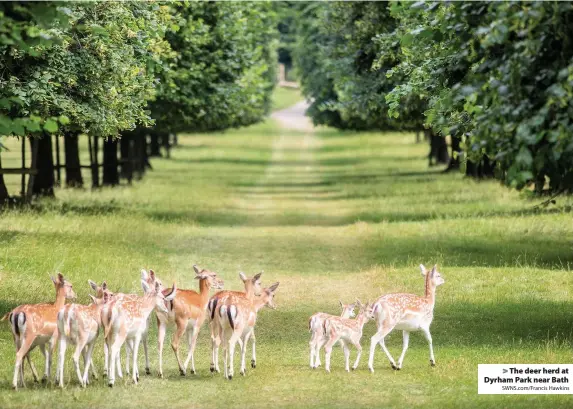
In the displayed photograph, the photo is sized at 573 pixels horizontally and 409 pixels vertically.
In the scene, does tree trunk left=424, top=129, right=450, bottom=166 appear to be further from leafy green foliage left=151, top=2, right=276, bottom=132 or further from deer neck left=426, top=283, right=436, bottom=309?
deer neck left=426, top=283, right=436, bottom=309

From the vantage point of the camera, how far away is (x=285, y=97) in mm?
153875

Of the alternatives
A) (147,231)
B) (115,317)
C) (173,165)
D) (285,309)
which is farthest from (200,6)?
(173,165)

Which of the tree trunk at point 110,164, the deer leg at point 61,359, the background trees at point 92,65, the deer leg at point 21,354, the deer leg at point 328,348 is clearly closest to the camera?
the deer leg at point 61,359

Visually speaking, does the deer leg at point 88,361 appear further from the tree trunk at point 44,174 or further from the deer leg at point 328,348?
the tree trunk at point 44,174

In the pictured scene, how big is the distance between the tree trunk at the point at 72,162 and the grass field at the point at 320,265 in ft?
7.32

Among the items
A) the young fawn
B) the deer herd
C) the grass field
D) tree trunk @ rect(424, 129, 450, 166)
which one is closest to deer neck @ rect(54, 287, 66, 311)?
the deer herd

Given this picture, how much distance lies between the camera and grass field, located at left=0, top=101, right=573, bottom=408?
47.1 feet

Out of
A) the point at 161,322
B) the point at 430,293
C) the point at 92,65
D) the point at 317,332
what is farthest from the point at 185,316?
the point at 92,65

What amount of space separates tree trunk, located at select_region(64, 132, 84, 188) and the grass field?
2.23 metres

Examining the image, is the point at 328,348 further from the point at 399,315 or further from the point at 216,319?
the point at 216,319

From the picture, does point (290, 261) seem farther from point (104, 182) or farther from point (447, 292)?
point (104, 182)

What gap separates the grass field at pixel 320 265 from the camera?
565 inches

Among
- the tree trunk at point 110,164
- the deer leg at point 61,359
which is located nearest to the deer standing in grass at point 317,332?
the deer leg at point 61,359

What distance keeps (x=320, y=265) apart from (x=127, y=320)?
13.1 metres
